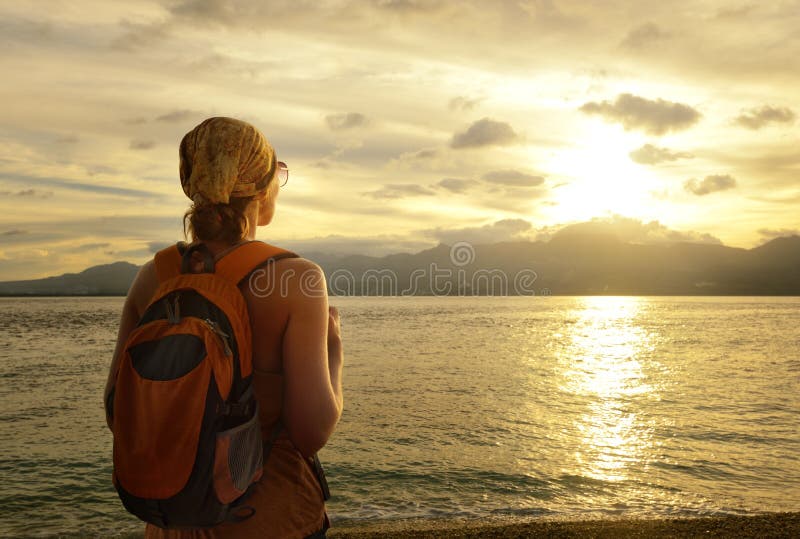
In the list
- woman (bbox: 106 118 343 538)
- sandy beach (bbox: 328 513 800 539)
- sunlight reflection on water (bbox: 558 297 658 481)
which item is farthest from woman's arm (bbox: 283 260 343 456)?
sunlight reflection on water (bbox: 558 297 658 481)

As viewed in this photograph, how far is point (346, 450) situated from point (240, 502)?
39.9ft

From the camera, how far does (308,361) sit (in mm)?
1964

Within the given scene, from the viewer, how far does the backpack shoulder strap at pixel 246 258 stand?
1.93m

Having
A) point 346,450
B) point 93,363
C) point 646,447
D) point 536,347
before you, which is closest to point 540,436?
point 646,447

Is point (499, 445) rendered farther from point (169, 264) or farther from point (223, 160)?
point (223, 160)

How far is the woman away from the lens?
1947mm

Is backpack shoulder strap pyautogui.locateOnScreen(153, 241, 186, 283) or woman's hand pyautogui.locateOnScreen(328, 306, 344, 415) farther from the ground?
backpack shoulder strap pyautogui.locateOnScreen(153, 241, 186, 283)

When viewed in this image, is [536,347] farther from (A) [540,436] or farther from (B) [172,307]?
(B) [172,307]

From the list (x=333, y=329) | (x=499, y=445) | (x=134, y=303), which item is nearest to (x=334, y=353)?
(x=333, y=329)

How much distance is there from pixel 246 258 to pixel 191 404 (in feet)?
1.70

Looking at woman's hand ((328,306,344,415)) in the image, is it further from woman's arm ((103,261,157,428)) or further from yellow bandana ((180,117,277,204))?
woman's arm ((103,261,157,428))

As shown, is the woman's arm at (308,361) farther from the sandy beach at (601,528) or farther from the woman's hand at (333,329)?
the sandy beach at (601,528)

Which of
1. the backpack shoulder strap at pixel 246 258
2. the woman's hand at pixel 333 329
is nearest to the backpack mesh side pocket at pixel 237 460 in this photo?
the woman's hand at pixel 333 329

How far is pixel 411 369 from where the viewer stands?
2994 cm
